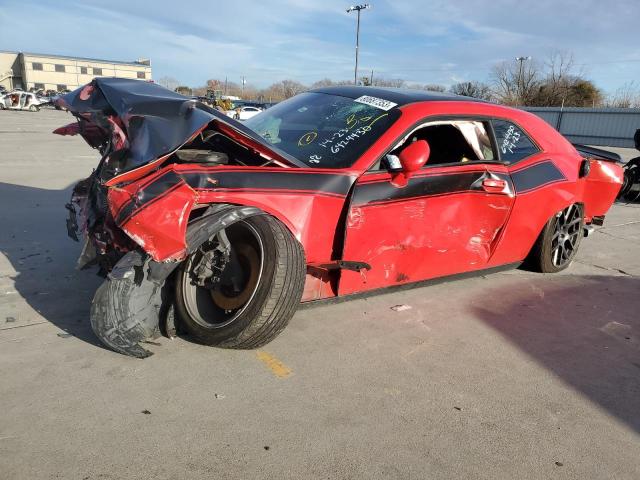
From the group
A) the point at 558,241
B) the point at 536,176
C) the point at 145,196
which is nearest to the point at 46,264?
the point at 145,196

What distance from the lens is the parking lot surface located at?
6.91 feet

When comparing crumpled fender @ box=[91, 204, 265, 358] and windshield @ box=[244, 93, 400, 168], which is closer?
crumpled fender @ box=[91, 204, 265, 358]

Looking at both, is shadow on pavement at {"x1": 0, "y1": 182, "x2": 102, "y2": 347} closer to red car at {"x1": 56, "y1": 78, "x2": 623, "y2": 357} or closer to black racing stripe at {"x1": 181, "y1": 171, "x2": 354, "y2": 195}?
red car at {"x1": 56, "y1": 78, "x2": 623, "y2": 357}

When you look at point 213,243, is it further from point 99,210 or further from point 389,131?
point 389,131

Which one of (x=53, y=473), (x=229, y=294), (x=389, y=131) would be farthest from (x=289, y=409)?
(x=389, y=131)

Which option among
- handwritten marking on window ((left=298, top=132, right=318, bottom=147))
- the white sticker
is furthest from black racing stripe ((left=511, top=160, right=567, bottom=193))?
handwritten marking on window ((left=298, top=132, right=318, bottom=147))

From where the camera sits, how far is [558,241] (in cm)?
470

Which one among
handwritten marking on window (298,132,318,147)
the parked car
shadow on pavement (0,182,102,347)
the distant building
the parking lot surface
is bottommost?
the parking lot surface

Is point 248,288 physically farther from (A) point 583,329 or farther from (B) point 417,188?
(A) point 583,329

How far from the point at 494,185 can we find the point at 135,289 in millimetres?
2608

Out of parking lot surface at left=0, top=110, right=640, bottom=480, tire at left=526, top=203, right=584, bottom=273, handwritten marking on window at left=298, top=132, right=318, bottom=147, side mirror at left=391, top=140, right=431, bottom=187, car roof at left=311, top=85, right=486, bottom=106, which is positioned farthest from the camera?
tire at left=526, top=203, right=584, bottom=273

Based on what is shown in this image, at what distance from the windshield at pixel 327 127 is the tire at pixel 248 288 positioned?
0.69 m

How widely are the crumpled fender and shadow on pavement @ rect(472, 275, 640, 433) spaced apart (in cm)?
209

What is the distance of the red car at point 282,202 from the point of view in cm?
266
